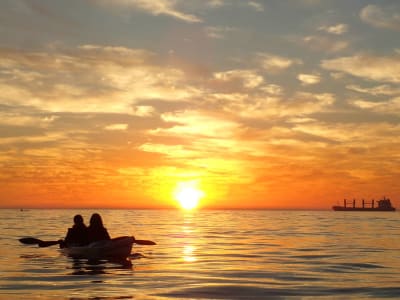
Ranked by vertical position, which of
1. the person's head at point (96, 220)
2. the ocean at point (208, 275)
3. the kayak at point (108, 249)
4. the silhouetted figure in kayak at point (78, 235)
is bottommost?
the ocean at point (208, 275)

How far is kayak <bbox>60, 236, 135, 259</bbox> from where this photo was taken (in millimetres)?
27750

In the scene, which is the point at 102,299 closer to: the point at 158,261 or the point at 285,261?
the point at 158,261

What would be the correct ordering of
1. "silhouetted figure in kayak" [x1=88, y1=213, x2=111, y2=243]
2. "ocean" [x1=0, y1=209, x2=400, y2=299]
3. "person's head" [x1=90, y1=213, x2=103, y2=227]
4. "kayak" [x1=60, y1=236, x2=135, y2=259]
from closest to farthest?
"ocean" [x1=0, y1=209, x2=400, y2=299], "kayak" [x1=60, y1=236, x2=135, y2=259], "person's head" [x1=90, y1=213, x2=103, y2=227], "silhouetted figure in kayak" [x1=88, y1=213, x2=111, y2=243]

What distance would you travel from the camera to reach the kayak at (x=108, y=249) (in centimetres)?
2775

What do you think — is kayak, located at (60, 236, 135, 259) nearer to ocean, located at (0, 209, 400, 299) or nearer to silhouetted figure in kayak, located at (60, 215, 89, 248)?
ocean, located at (0, 209, 400, 299)

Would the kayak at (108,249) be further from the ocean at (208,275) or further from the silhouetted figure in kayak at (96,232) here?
the silhouetted figure in kayak at (96,232)

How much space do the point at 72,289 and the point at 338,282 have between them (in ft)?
30.7

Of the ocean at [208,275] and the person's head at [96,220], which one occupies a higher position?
the person's head at [96,220]

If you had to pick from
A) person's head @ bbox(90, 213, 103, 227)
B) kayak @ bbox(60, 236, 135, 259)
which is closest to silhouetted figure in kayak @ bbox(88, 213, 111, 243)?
person's head @ bbox(90, 213, 103, 227)

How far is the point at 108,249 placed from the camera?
91.1ft

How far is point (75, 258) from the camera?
2783cm

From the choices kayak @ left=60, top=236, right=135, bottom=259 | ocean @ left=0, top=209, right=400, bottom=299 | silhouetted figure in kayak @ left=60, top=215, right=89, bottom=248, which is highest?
silhouetted figure in kayak @ left=60, top=215, right=89, bottom=248

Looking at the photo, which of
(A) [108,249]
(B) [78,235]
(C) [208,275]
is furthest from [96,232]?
(C) [208,275]

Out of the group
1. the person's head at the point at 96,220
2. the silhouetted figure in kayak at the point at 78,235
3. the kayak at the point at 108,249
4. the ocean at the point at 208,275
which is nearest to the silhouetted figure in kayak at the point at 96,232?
the person's head at the point at 96,220
